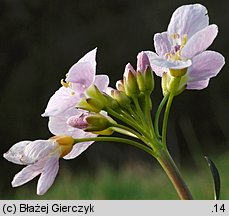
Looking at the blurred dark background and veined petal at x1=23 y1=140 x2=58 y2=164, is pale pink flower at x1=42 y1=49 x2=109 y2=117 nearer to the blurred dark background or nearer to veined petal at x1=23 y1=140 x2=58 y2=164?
veined petal at x1=23 y1=140 x2=58 y2=164

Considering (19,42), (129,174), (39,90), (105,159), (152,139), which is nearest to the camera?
(152,139)

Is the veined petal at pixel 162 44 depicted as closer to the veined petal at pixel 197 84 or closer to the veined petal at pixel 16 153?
the veined petal at pixel 197 84

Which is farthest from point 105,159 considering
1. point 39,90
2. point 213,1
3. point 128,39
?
point 213,1

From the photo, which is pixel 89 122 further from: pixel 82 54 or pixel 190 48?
pixel 82 54

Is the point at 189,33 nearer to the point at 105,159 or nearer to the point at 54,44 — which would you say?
the point at 105,159

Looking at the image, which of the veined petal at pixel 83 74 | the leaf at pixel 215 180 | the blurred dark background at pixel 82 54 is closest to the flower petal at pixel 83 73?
the veined petal at pixel 83 74

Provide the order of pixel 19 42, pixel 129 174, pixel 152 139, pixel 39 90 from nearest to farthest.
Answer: pixel 152 139
pixel 129 174
pixel 39 90
pixel 19 42
